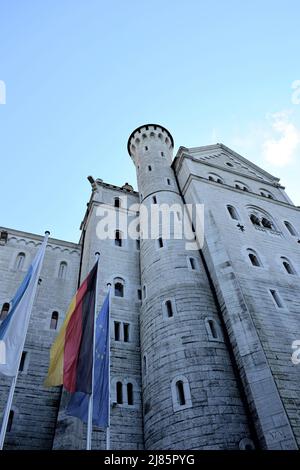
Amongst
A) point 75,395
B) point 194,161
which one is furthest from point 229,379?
point 194,161

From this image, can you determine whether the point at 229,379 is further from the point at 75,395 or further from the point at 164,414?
the point at 75,395

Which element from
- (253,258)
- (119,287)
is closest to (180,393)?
(119,287)

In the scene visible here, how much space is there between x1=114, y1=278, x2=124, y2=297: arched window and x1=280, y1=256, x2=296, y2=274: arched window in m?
9.57

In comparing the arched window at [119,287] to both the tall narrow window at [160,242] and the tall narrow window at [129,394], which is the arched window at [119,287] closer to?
the tall narrow window at [160,242]

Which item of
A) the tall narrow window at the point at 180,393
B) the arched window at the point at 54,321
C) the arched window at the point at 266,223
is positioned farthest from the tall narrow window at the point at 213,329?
the arched window at the point at 266,223

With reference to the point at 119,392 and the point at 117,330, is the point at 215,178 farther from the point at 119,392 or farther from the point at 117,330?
the point at 119,392

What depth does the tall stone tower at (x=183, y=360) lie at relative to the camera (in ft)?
42.4

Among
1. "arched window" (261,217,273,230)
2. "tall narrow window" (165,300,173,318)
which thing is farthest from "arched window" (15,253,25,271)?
"arched window" (261,217,273,230)

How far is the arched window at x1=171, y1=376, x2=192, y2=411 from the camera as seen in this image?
539 inches

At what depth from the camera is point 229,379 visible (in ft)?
47.3

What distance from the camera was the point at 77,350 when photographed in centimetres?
1062

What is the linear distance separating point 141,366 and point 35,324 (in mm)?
A: 6256

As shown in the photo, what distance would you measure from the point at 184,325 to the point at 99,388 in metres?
6.23

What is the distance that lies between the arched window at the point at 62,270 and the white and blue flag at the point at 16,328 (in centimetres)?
1137
